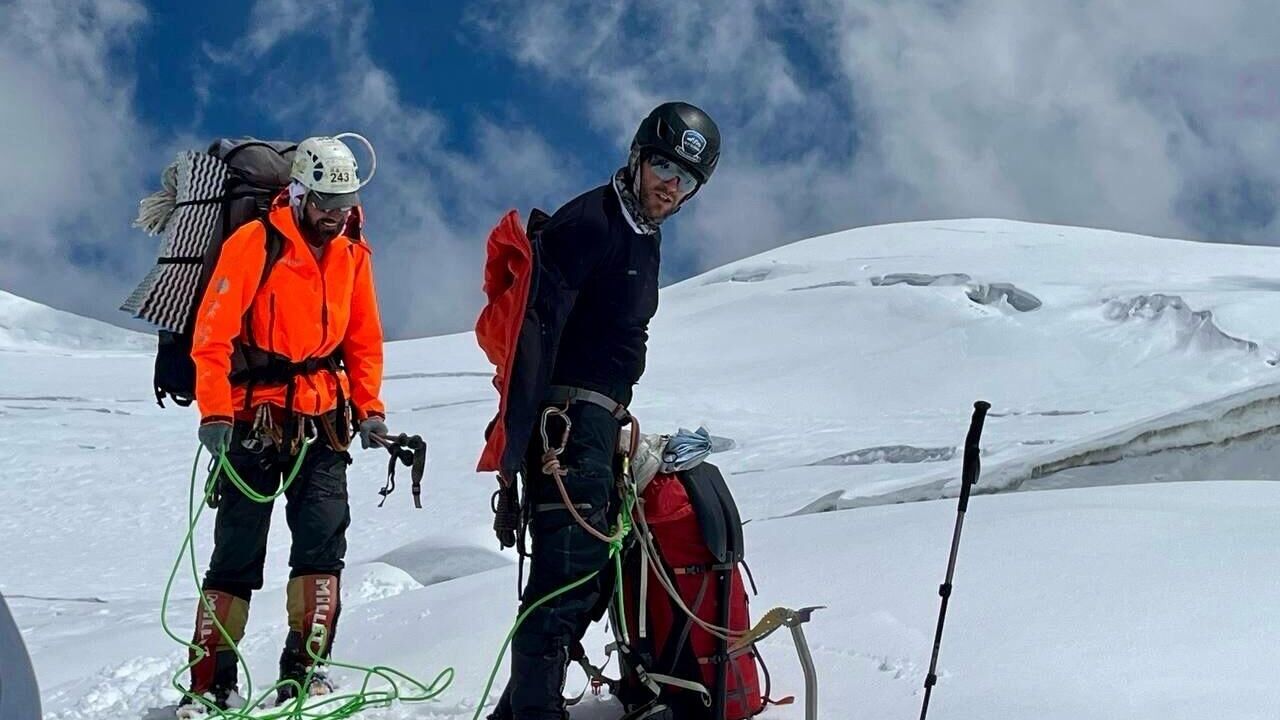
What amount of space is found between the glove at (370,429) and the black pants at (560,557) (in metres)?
1.08

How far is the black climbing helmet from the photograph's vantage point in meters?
3.11

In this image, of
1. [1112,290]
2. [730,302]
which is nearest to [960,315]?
[1112,290]

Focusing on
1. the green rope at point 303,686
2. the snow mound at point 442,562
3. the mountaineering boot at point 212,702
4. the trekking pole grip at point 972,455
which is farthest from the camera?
the snow mound at point 442,562

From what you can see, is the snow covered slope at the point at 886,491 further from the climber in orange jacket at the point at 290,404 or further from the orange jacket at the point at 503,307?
the orange jacket at the point at 503,307

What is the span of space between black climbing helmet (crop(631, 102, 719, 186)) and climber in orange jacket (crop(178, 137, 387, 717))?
130 cm

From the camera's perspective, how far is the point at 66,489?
1169 cm

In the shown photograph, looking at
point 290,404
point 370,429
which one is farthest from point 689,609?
point 290,404

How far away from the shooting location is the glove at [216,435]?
12.1ft

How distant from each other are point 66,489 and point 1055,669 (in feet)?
36.4

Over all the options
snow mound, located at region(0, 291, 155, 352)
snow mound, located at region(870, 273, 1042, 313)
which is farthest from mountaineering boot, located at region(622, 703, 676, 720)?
snow mound, located at region(0, 291, 155, 352)

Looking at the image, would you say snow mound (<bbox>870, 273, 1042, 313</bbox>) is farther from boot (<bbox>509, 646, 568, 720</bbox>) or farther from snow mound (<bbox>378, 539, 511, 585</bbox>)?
boot (<bbox>509, 646, 568, 720</bbox>)

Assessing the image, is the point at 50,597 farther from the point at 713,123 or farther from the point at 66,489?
the point at 713,123

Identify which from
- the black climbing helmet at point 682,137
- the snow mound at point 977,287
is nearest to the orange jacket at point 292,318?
the black climbing helmet at point 682,137

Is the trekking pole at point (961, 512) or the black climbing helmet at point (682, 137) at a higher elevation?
the black climbing helmet at point (682, 137)
